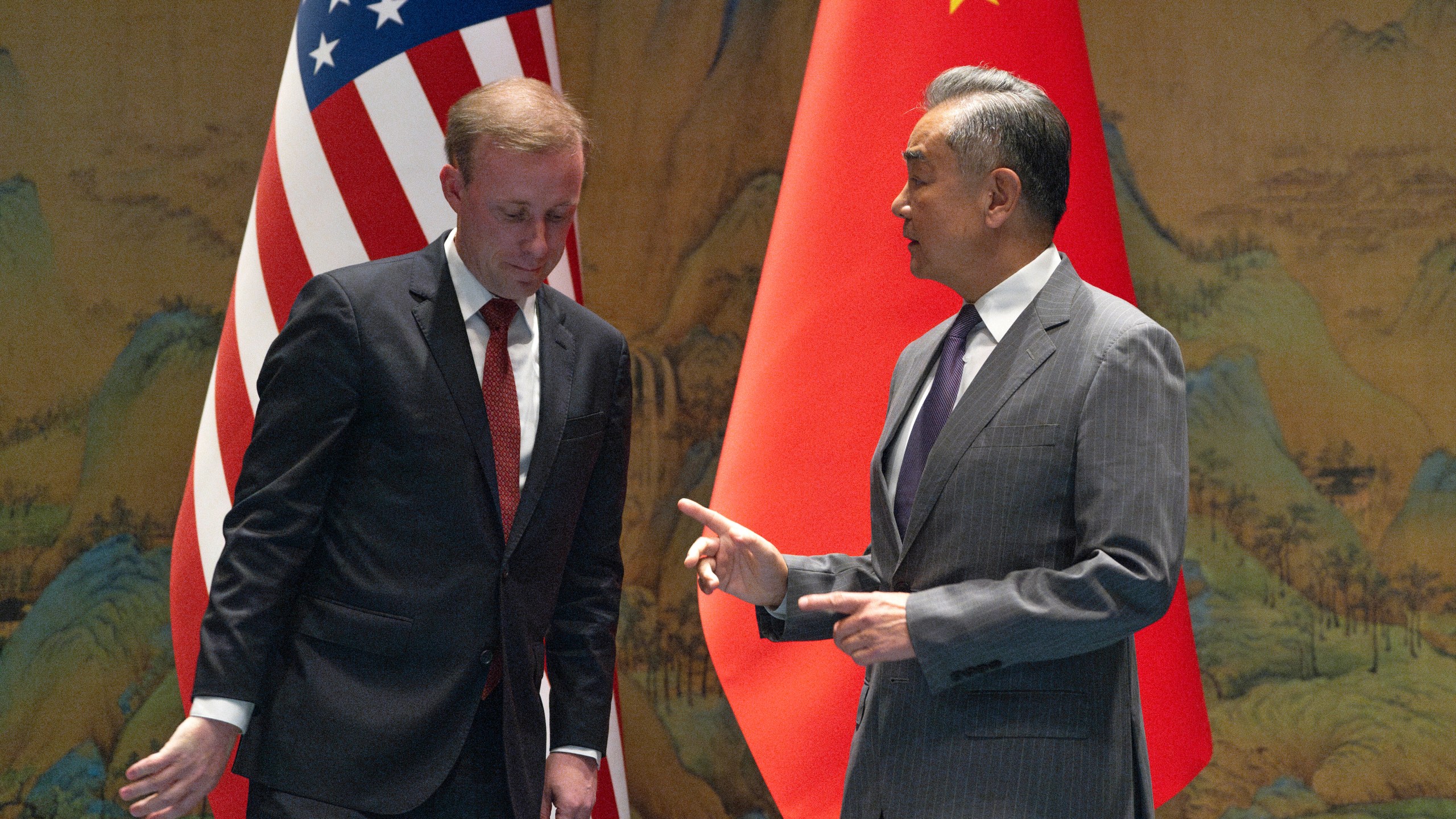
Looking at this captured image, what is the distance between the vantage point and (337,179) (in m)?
2.36

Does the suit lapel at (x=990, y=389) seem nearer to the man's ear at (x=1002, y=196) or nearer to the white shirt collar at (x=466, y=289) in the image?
the man's ear at (x=1002, y=196)

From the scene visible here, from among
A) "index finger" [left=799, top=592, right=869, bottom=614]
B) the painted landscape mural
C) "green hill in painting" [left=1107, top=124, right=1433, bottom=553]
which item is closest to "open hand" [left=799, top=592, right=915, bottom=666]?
"index finger" [left=799, top=592, right=869, bottom=614]

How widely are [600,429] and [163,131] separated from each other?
2121 millimetres

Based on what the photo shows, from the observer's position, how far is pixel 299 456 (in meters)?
1.70

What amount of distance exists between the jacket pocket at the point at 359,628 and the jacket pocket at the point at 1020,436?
85 cm

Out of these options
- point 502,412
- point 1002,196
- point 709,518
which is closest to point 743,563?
point 709,518

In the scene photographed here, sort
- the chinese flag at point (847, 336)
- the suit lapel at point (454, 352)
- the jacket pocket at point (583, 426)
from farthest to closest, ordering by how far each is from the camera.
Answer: the chinese flag at point (847, 336), the jacket pocket at point (583, 426), the suit lapel at point (454, 352)

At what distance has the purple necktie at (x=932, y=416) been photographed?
→ 1.65 metres

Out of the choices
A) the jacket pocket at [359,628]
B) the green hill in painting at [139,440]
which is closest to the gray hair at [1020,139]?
the jacket pocket at [359,628]

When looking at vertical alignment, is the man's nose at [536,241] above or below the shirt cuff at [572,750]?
above

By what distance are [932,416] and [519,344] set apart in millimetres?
669

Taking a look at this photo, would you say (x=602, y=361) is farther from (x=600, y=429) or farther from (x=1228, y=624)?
(x=1228, y=624)

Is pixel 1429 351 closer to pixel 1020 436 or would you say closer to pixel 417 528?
pixel 1020 436

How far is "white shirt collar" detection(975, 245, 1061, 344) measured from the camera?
166cm
